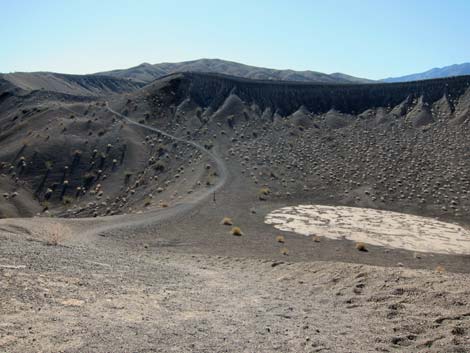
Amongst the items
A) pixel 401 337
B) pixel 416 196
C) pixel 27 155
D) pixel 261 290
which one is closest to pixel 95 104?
pixel 27 155

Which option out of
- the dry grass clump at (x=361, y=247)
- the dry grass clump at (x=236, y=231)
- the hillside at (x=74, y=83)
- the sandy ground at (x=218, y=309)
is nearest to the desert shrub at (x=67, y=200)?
the dry grass clump at (x=236, y=231)

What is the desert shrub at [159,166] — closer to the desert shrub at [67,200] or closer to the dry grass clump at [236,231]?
the desert shrub at [67,200]

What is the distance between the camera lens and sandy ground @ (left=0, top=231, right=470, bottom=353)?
871 centimetres

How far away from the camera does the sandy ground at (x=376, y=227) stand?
28906mm

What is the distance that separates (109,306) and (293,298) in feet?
18.1

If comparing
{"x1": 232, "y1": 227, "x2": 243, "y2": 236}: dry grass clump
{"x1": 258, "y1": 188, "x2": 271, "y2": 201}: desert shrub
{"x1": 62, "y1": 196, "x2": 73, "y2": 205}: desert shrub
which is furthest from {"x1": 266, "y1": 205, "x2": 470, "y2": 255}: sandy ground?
{"x1": 62, "y1": 196, "x2": 73, "y2": 205}: desert shrub

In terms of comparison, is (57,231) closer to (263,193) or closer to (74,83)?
(263,193)

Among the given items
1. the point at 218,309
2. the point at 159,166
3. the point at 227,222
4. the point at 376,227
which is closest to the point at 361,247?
the point at 376,227

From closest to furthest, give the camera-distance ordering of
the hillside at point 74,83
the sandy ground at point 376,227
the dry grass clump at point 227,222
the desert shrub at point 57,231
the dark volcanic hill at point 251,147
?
the desert shrub at point 57,231 < the sandy ground at point 376,227 < the dry grass clump at point 227,222 < the dark volcanic hill at point 251,147 < the hillside at point 74,83

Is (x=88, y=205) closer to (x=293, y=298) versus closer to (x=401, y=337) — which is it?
(x=293, y=298)

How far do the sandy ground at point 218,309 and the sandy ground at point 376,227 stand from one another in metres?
14.4

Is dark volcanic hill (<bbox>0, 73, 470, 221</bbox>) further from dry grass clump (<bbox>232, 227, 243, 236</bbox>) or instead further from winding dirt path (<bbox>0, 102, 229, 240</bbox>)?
dry grass clump (<bbox>232, 227, 243, 236</bbox>)

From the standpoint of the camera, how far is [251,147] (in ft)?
189

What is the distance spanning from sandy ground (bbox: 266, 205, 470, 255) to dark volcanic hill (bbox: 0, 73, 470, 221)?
344 cm
